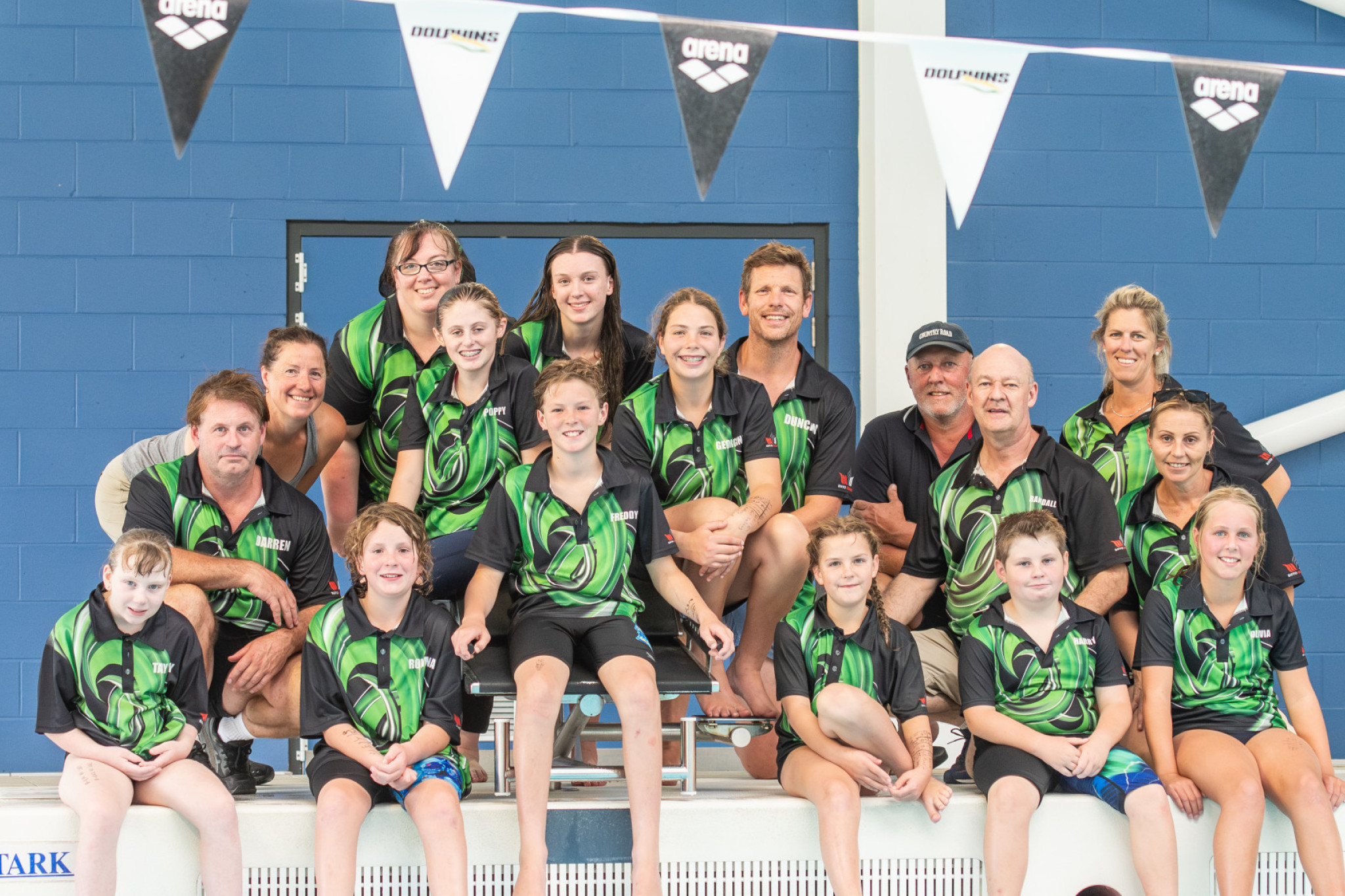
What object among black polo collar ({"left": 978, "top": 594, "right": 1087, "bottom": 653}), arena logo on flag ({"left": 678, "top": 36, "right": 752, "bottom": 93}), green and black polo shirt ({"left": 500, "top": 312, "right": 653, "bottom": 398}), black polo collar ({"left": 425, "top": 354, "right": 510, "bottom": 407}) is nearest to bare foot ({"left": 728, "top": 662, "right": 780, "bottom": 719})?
black polo collar ({"left": 978, "top": 594, "right": 1087, "bottom": 653})

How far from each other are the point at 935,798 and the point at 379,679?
4.52 feet

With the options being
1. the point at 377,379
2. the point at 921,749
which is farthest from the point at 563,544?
the point at 921,749

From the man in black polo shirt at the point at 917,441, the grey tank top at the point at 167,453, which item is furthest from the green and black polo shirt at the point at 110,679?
the man in black polo shirt at the point at 917,441

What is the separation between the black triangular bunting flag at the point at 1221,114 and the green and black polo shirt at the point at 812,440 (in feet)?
4.42

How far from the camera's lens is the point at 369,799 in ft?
9.34

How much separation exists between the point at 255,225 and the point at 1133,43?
3879 millimetres

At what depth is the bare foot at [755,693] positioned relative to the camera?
3467mm

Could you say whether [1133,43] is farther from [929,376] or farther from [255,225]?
[255,225]

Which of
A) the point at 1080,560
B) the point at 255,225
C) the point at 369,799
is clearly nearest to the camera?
the point at 369,799

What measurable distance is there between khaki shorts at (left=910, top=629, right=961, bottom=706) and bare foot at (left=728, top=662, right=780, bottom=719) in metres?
0.44

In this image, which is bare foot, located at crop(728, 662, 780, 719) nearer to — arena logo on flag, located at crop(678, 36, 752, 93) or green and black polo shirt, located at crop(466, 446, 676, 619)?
green and black polo shirt, located at crop(466, 446, 676, 619)

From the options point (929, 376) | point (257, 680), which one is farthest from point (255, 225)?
point (929, 376)

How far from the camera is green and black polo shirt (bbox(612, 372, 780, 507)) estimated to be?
3516 mm

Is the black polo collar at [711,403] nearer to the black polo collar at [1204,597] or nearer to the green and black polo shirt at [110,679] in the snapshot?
the black polo collar at [1204,597]
